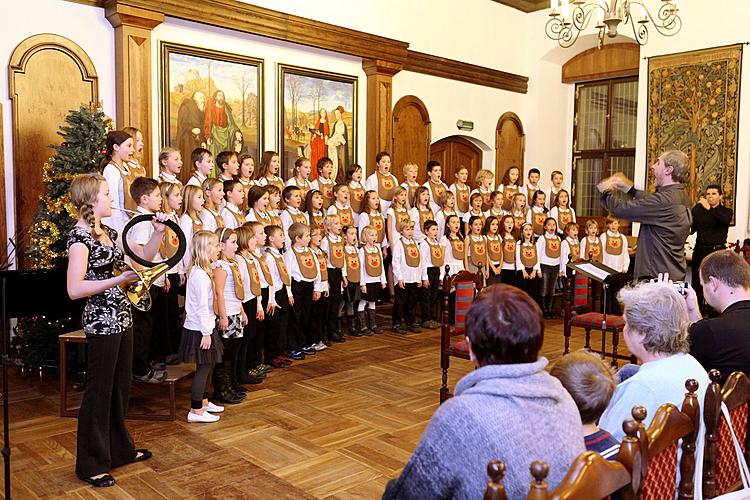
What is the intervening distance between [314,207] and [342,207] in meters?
0.59

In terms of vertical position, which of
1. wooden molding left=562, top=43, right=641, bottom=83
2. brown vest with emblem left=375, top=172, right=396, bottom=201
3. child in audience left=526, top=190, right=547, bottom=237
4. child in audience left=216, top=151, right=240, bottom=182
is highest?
wooden molding left=562, top=43, right=641, bottom=83

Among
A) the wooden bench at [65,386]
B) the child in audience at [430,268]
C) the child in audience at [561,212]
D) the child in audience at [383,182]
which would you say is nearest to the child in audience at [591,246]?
the child in audience at [561,212]

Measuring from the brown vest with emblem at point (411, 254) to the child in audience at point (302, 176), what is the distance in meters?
1.28

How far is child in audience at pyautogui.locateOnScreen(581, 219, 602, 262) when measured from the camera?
30.8 feet

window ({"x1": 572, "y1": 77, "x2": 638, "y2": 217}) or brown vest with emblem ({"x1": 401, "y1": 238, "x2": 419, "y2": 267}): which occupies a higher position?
window ({"x1": 572, "y1": 77, "x2": 638, "y2": 217})

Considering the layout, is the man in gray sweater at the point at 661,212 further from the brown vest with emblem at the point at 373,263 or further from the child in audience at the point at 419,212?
the child in audience at the point at 419,212

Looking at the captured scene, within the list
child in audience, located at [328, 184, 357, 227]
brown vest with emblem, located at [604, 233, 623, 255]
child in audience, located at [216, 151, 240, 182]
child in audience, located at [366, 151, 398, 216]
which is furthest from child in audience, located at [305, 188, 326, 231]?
brown vest with emblem, located at [604, 233, 623, 255]

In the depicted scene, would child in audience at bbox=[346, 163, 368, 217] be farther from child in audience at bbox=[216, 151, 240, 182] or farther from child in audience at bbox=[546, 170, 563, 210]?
child in audience at bbox=[546, 170, 563, 210]

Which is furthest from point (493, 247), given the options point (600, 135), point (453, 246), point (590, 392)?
point (590, 392)

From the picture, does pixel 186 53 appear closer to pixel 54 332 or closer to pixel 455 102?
pixel 54 332

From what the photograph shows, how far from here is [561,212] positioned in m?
9.78

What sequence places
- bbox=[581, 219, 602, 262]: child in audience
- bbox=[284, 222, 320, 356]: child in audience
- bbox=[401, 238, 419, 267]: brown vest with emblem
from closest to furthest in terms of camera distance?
bbox=[284, 222, 320, 356]: child in audience
bbox=[401, 238, 419, 267]: brown vest with emblem
bbox=[581, 219, 602, 262]: child in audience

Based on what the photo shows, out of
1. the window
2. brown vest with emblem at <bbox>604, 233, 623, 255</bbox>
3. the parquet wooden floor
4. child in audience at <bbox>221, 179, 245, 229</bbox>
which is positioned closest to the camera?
the parquet wooden floor

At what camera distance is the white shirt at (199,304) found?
472cm
